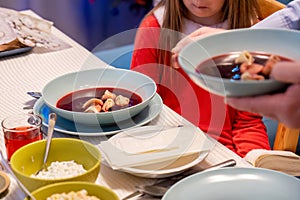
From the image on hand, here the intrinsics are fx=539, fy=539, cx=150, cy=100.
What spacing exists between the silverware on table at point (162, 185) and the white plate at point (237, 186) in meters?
0.04

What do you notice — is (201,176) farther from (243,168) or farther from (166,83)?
(166,83)

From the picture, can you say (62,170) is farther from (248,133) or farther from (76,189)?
(248,133)

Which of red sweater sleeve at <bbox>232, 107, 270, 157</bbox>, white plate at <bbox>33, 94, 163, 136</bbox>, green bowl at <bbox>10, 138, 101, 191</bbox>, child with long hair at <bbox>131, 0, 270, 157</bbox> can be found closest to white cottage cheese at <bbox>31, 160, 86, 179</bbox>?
green bowl at <bbox>10, 138, 101, 191</bbox>

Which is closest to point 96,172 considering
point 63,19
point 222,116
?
point 222,116

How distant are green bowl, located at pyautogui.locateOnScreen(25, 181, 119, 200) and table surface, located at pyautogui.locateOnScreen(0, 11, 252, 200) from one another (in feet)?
0.30

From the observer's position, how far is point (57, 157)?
1224 mm

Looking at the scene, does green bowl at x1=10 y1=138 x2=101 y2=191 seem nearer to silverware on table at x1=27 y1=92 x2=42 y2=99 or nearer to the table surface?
the table surface

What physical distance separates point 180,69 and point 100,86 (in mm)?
320

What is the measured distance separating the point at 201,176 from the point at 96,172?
0.22 meters

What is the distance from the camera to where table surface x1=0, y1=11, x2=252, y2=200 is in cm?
119

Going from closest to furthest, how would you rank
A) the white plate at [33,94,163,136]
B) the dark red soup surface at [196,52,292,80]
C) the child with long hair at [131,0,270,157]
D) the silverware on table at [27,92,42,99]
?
the dark red soup surface at [196,52,292,80], the white plate at [33,94,163,136], the silverware on table at [27,92,42,99], the child with long hair at [131,0,270,157]

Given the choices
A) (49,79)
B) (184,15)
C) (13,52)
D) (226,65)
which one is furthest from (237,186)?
(13,52)

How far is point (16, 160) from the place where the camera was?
1158 millimetres

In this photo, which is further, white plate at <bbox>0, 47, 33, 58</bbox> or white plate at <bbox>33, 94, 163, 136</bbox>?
white plate at <bbox>0, 47, 33, 58</bbox>
